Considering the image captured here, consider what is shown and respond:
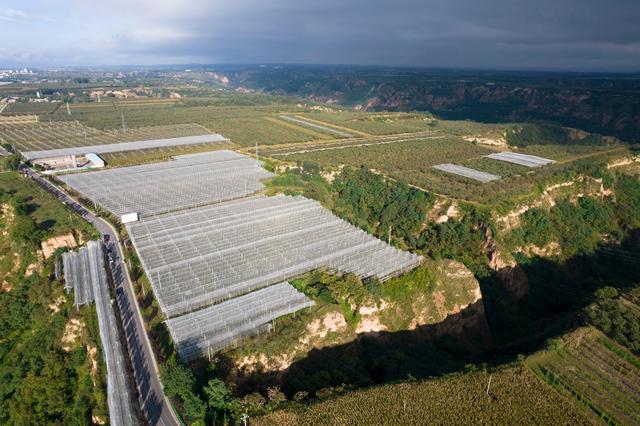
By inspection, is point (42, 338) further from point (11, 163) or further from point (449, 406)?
point (11, 163)

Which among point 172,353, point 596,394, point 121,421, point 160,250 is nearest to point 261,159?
point 160,250

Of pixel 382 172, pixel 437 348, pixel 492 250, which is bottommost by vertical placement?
pixel 437 348

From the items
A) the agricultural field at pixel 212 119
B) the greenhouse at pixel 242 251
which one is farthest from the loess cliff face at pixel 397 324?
the agricultural field at pixel 212 119

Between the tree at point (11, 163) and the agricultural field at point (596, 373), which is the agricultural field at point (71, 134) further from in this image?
the agricultural field at point (596, 373)

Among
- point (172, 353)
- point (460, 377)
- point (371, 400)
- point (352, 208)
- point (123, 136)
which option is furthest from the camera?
point (123, 136)

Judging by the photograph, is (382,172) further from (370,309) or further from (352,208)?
(370,309)
